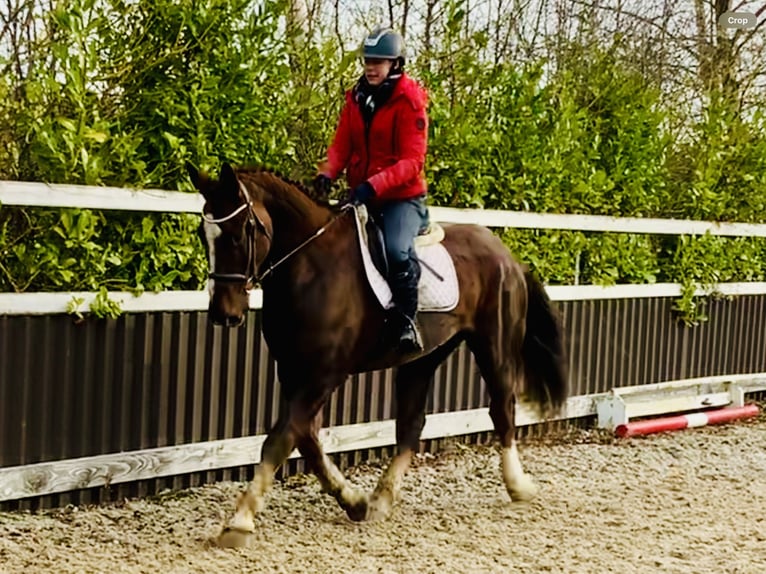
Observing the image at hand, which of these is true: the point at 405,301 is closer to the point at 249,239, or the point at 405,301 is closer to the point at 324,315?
the point at 324,315

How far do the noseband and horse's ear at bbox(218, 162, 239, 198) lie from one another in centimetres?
5

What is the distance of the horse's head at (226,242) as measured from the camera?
4.64 metres

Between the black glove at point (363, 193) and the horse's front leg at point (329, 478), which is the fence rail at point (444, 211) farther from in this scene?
the horse's front leg at point (329, 478)

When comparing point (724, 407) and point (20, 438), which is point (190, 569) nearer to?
point (20, 438)

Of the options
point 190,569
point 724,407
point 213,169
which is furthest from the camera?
point 724,407

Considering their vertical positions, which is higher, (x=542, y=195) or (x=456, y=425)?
(x=542, y=195)

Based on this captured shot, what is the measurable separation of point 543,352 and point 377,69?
236 cm

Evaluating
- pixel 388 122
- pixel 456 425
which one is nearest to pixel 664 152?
pixel 456 425

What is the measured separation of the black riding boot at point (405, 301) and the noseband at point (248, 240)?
2.83ft

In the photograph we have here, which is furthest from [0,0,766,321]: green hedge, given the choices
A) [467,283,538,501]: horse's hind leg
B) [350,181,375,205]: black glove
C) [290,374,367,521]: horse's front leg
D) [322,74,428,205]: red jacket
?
[467,283,538,501]: horse's hind leg

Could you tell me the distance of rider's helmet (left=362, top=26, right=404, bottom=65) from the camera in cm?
521

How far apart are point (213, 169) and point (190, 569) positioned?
2.45m

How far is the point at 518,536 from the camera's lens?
17.6 feet

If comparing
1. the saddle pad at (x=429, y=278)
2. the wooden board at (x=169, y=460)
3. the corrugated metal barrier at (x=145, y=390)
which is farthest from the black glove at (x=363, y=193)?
the wooden board at (x=169, y=460)
